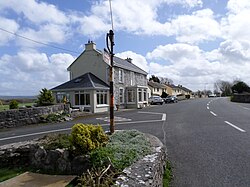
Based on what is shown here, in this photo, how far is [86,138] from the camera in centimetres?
638

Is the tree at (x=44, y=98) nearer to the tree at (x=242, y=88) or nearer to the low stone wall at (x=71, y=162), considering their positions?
the low stone wall at (x=71, y=162)

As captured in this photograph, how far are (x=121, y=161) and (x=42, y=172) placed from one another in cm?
259

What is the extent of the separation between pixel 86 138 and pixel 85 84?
2573cm

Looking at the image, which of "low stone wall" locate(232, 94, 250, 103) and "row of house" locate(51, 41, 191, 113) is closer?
"row of house" locate(51, 41, 191, 113)

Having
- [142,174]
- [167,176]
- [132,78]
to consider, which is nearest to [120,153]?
[167,176]

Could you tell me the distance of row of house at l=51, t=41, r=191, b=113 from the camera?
31.2 meters

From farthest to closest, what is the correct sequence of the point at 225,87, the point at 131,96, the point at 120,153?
the point at 225,87, the point at 131,96, the point at 120,153

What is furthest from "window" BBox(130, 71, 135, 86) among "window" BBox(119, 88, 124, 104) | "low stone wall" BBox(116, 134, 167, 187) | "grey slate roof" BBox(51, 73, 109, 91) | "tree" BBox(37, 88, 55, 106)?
"low stone wall" BBox(116, 134, 167, 187)

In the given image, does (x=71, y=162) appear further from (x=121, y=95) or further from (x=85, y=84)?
(x=121, y=95)

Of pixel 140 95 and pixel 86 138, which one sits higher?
pixel 140 95

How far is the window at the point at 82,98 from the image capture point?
1224 inches

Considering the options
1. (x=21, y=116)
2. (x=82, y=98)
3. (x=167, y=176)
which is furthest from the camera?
(x=82, y=98)

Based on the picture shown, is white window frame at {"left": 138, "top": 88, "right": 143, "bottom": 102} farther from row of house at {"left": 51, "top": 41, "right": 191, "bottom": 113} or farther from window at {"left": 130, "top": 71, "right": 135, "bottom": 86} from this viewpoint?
window at {"left": 130, "top": 71, "right": 135, "bottom": 86}

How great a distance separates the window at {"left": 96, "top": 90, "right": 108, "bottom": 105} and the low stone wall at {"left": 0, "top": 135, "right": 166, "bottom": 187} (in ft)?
77.9
